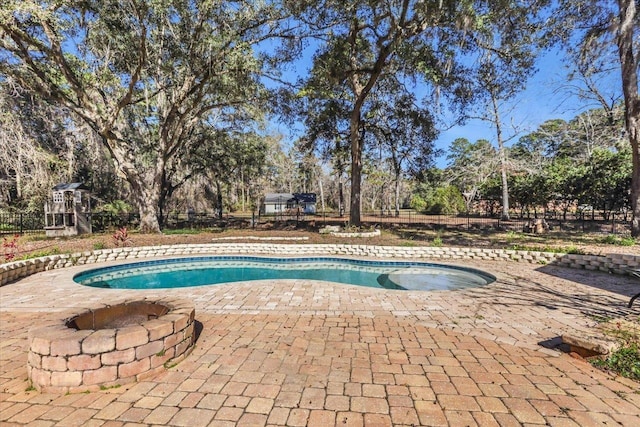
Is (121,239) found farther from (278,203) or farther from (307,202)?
(278,203)

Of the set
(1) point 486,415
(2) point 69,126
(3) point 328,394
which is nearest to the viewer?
(1) point 486,415

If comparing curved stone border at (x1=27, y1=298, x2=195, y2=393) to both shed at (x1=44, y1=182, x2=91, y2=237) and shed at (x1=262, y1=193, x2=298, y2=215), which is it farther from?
shed at (x1=262, y1=193, x2=298, y2=215)

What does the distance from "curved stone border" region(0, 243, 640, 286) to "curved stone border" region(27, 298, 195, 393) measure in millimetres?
5531

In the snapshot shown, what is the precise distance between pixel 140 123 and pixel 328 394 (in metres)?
22.1

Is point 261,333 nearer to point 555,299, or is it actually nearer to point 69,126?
point 555,299

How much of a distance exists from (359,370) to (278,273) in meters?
6.15

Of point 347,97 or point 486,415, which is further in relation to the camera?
point 347,97

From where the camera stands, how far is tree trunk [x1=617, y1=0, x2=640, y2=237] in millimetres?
9820

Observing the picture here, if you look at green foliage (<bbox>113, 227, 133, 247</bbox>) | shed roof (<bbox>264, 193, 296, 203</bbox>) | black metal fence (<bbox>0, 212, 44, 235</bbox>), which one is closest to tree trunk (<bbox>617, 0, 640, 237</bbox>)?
green foliage (<bbox>113, 227, 133, 247</bbox>)

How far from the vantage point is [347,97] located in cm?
1470

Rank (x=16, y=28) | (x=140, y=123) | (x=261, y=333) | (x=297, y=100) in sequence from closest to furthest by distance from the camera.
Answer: (x=261, y=333) < (x=16, y=28) < (x=297, y=100) < (x=140, y=123)

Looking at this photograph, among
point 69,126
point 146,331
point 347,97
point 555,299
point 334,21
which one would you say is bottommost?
point 555,299

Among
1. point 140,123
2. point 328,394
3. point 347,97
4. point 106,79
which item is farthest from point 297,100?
point 328,394

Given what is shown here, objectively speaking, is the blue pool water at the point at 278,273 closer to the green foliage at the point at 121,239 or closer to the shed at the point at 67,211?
the green foliage at the point at 121,239
